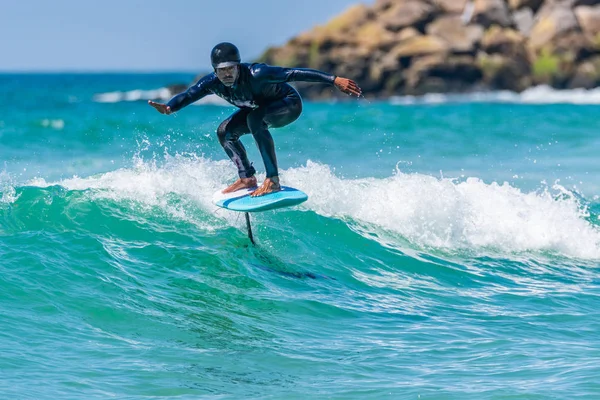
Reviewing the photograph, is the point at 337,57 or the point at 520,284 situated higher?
the point at 337,57

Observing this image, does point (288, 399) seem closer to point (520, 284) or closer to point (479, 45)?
point (520, 284)

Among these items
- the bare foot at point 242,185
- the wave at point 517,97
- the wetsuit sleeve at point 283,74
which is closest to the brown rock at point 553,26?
the wave at point 517,97

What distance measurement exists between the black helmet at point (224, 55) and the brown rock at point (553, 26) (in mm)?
50161

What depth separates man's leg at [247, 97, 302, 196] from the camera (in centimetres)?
835

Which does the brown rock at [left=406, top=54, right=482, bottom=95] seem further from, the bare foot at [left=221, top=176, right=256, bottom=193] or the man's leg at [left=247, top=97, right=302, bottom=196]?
the man's leg at [left=247, top=97, right=302, bottom=196]

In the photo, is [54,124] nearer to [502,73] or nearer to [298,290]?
[298,290]

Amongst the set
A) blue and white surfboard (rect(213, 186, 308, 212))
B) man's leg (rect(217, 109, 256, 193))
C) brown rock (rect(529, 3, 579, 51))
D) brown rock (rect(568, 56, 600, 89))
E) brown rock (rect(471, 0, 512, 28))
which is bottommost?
blue and white surfboard (rect(213, 186, 308, 212))

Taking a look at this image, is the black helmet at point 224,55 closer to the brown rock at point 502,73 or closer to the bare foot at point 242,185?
the bare foot at point 242,185

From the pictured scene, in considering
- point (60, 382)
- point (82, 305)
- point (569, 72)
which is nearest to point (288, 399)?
point (60, 382)

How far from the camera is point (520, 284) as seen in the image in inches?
372

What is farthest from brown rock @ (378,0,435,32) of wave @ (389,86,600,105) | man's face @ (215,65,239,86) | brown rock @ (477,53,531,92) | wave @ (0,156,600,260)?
man's face @ (215,65,239,86)

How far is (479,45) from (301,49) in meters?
11.3

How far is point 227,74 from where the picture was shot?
793 cm

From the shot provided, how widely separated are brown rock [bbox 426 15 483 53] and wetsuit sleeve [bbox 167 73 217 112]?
155 feet
